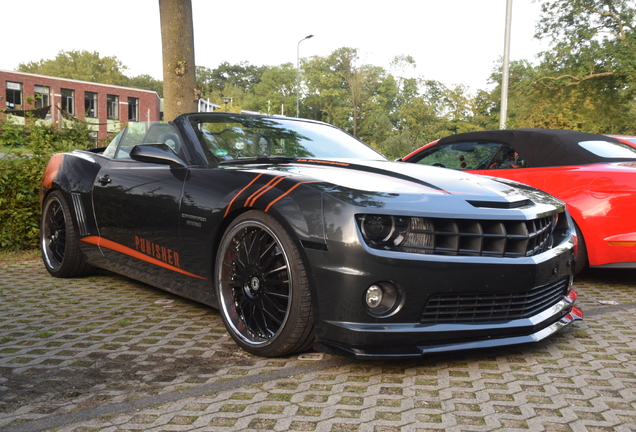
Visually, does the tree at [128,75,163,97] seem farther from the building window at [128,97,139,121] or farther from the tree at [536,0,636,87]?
the tree at [536,0,636,87]

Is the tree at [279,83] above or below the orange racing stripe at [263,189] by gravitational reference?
above

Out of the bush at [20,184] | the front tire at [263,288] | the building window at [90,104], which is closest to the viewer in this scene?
the front tire at [263,288]

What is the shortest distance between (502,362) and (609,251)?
2319mm

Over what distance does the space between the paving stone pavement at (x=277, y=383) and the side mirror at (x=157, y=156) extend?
3.52 ft

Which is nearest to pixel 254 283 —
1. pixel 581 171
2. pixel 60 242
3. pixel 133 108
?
pixel 60 242

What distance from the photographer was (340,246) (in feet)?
9.43

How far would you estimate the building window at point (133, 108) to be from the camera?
211 ft

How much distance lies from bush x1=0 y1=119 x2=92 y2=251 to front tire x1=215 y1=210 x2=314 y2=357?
429cm

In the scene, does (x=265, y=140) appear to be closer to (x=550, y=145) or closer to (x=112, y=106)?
(x=550, y=145)

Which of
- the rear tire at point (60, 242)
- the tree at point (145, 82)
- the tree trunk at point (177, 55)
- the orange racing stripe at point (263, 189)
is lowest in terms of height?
the rear tire at point (60, 242)

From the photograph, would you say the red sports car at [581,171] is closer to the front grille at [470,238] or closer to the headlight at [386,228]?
the front grille at [470,238]

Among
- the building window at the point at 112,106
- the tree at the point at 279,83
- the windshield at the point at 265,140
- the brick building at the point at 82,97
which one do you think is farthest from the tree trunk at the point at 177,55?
the tree at the point at 279,83

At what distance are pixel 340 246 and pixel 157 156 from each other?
169 centimetres

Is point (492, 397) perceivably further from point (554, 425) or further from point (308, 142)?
point (308, 142)
